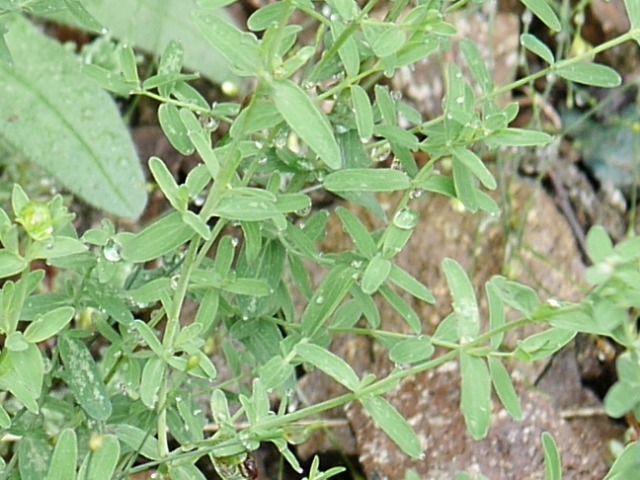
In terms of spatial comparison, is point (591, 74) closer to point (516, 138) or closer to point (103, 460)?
point (516, 138)

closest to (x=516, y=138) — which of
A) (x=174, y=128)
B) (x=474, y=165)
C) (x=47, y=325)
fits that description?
(x=474, y=165)

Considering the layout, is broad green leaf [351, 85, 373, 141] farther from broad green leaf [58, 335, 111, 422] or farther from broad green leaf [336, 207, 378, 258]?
broad green leaf [58, 335, 111, 422]

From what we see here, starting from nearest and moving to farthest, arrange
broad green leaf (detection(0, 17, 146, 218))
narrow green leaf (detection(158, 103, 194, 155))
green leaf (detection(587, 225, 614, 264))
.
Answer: green leaf (detection(587, 225, 614, 264))
narrow green leaf (detection(158, 103, 194, 155))
broad green leaf (detection(0, 17, 146, 218))

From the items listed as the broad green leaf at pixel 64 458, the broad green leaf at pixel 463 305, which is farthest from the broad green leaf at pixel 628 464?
the broad green leaf at pixel 64 458

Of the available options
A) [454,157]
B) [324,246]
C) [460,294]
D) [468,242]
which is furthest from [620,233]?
[460,294]

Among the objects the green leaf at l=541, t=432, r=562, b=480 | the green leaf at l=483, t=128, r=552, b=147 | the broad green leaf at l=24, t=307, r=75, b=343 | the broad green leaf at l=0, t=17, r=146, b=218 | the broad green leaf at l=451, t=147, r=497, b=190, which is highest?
the green leaf at l=483, t=128, r=552, b=147

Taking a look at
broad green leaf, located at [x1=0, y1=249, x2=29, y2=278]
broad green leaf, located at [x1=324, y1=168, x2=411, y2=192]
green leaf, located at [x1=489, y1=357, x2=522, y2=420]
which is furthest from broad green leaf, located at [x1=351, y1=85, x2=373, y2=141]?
broad green leaf, located at [x1=0, y1=249, x2=29, y2=278]
